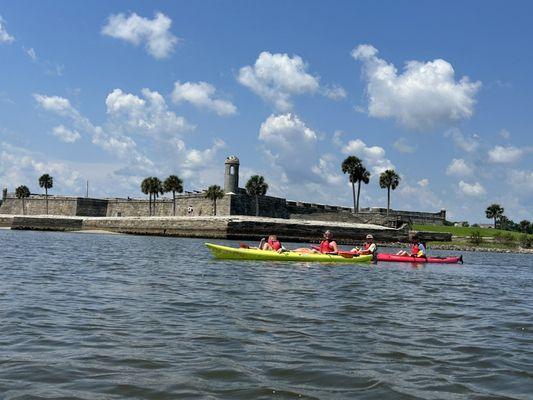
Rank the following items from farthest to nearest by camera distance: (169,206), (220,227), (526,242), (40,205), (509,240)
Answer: (40,205)
(169,206)
(526,242)
(509,240)
(220,227)

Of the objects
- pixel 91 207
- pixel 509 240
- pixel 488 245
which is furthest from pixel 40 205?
pixel 509 240

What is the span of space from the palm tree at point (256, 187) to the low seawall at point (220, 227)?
830 centimetres

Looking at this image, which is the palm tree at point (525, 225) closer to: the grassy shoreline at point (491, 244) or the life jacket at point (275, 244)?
the grassy shoreline at point (491, 244)

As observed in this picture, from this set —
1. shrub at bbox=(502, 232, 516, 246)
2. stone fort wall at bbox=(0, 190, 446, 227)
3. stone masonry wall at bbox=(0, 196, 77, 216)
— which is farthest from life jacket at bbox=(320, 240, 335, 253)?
stone masonry wall at bbox=(0, 196, 77, 216)

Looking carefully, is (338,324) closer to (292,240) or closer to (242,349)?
(242,349)

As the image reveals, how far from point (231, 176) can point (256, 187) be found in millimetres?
3610

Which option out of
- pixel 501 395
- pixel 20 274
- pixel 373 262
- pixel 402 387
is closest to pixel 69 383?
pixel 402 387

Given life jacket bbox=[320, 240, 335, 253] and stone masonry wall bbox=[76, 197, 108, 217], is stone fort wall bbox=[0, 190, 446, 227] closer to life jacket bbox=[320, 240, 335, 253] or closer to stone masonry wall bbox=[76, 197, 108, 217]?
stone masonry wall bbox=[76, 197, 108, 217]

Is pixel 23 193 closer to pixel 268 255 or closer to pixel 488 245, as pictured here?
pixel 488 245

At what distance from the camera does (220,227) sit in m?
55.3

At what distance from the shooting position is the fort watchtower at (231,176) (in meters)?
67.9

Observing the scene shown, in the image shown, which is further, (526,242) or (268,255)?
(526,242)

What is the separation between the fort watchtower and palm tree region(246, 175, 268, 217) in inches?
74.9

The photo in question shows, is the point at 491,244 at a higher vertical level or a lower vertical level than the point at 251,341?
lower
